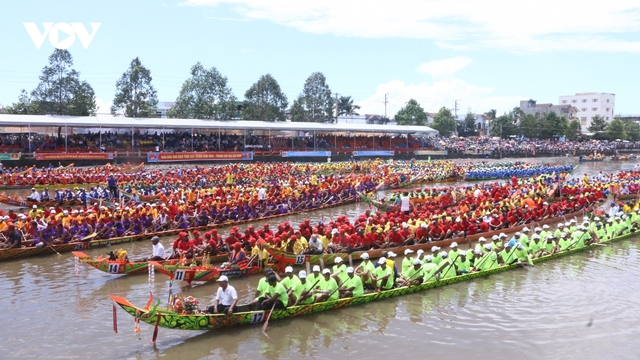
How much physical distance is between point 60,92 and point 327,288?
41.7 meters

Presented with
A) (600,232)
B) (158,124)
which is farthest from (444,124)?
(600,232)

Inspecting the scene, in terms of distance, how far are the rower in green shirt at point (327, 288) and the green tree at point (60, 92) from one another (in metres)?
40.9

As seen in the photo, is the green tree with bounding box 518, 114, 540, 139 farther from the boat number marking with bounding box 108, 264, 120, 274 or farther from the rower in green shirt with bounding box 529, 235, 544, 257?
the boat number marking with bounding box 108, 264, 120, 274

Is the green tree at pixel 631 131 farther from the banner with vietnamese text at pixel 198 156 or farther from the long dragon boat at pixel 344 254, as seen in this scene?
the long dragon boat at pixel 344 254

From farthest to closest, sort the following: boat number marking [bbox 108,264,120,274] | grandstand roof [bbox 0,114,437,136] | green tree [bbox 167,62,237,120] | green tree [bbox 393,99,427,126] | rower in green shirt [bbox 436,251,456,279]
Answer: green tree [bbox 393,99,427,126], green tree [bbox 167,62,237,120], grandstand roof [bbox 0,114,437,136], rower in green shirt [bbox 436,251,456,279], boat number marking [bbox 108,264,120,274]

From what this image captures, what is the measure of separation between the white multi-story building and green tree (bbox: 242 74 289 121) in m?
84.7

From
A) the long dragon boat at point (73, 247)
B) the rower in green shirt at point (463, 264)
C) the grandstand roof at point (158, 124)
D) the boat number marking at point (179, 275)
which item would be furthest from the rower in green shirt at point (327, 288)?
the grandstand roof at point (158, 124)

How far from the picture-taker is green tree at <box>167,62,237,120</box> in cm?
5341

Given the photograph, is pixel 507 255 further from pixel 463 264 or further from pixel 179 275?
pixel 179 275

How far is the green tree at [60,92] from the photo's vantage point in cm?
4481

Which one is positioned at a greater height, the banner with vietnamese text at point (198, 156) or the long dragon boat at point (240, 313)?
the banner with vietnamese text at point (198, 156)

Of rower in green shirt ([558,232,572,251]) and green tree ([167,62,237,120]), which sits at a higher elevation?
green tree ([167,62,237,120])

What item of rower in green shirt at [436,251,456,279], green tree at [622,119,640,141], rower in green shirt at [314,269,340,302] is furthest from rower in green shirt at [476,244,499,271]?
green tree at [622,119,640,141]

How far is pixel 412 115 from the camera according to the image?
8175 cm
